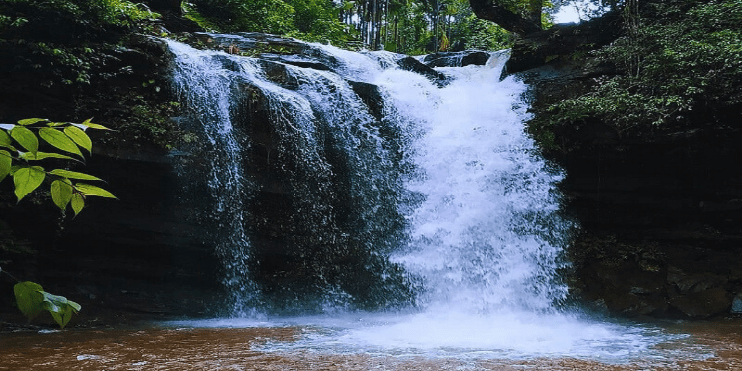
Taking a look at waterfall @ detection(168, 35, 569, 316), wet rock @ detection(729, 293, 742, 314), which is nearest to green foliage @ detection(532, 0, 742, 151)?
waterfall @ detection(168, 35, 569, 316)

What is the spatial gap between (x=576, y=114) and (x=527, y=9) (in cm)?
517

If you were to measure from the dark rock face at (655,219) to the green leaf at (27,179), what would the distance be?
29.6ft

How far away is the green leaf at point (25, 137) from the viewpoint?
2.92 feet

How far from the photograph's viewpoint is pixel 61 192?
95cm

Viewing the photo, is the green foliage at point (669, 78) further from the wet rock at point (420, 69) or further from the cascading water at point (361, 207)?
the wet rock at point (420, 69)

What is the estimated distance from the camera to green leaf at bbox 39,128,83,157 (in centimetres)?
90

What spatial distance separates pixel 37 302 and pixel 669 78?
10.2 m

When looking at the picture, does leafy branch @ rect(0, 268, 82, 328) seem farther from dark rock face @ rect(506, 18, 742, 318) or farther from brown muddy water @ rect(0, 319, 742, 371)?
dark rock face @ rect(506, 18, 742, 318)

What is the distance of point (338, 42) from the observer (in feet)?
64.4

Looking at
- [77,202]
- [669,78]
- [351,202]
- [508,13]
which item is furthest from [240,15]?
[77,202]

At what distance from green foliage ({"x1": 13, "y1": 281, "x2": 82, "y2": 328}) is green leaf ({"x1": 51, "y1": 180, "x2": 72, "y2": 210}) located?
161mm

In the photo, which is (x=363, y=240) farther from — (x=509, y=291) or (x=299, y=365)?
(x=299, y=365)

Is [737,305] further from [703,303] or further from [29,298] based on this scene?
[29,298]

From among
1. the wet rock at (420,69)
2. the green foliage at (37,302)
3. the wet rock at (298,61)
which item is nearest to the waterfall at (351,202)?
the wet rock at (298,61)
